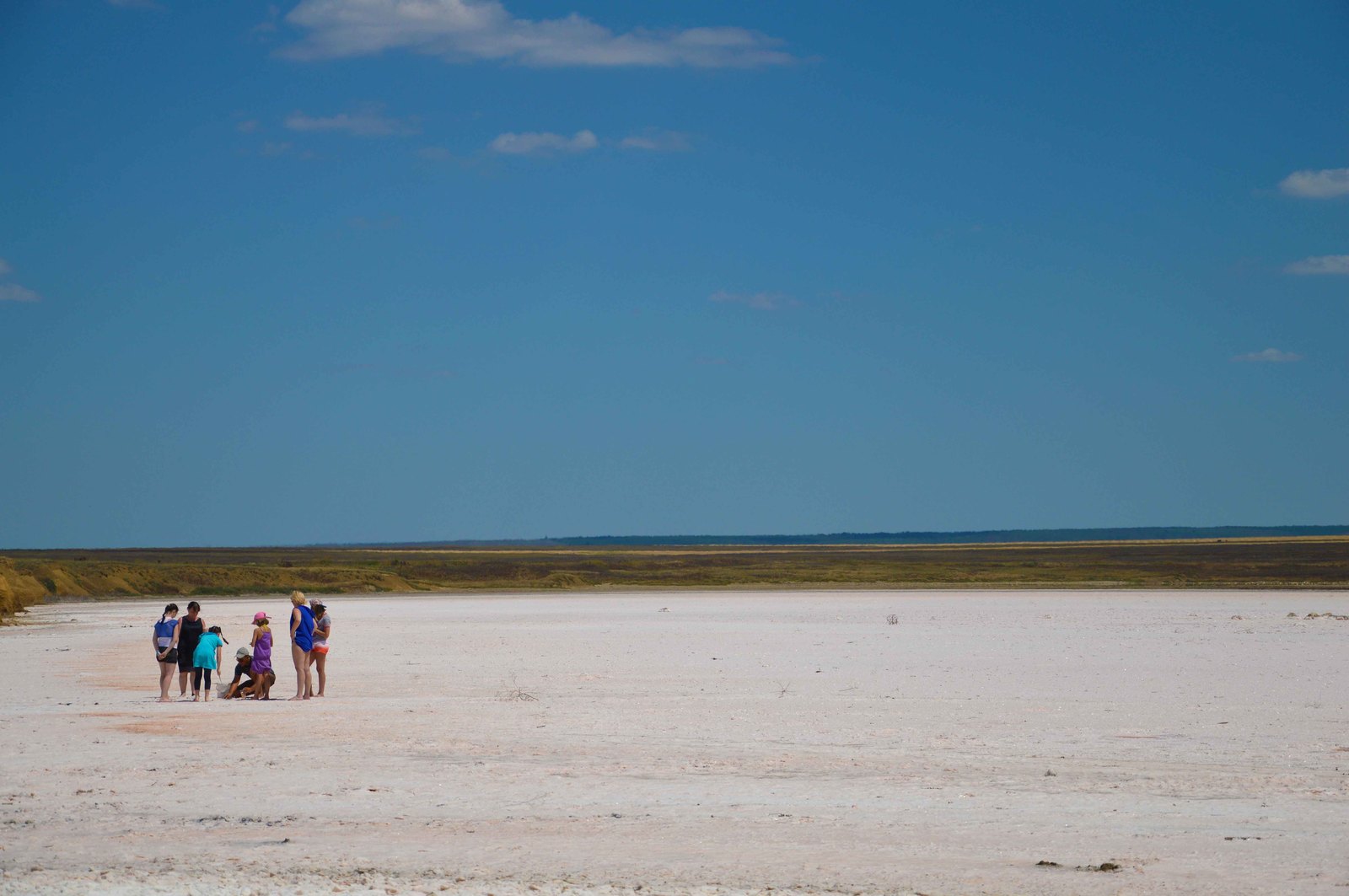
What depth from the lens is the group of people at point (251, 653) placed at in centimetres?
1992

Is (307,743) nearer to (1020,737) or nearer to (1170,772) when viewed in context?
(1020,737)

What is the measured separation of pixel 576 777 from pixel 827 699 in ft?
22.9

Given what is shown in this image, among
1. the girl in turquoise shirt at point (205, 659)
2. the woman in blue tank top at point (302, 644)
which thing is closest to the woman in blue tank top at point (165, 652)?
the girl in turquoise shirt at point (205, 659)

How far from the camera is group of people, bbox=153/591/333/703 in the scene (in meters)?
19.9

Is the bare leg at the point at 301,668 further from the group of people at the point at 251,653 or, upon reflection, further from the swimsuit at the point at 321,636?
the swimsuit at the point at 321,636

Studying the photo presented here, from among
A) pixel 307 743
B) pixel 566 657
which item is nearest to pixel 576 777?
pixel 307 743

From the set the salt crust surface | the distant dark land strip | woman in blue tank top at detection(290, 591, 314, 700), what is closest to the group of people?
woman in blue tank top at detection(290, 591, 314, 700)

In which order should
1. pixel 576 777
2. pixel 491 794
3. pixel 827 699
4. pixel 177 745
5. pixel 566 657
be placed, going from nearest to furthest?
pixel 491 794 → pixel 576 777 → pixel 177 745 → pixel 827 699 → pixel 566 657

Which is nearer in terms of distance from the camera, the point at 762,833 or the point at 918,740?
the point at 762,833

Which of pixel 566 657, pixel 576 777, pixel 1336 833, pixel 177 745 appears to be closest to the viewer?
pixel 1336 833

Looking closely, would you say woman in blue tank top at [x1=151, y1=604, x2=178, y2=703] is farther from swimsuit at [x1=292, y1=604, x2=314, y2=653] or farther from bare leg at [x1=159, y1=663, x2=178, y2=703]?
swimsuit at [x1=292, y1=604, x2=314, y2=653]

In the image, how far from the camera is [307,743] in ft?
49.8

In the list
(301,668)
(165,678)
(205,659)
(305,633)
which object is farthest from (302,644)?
(165,678)

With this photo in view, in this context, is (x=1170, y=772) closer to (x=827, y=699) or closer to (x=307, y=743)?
(x=827, y=699)
